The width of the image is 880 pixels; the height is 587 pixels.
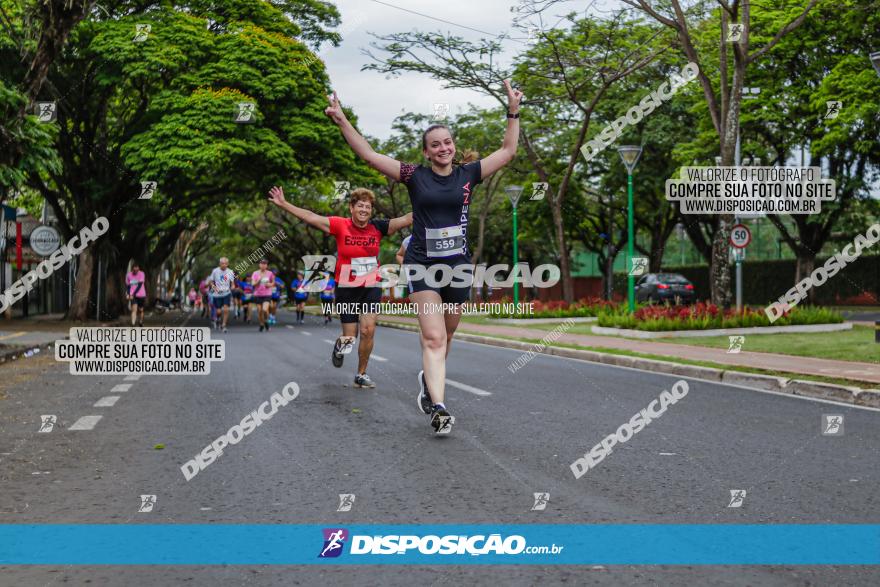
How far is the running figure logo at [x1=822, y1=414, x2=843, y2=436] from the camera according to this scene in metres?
7.16

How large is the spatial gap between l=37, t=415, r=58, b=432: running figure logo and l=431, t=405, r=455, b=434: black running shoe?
3.22 metres

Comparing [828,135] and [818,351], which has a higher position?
[828,135]

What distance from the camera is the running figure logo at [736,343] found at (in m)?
14.9

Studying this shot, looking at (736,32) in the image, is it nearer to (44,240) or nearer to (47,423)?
(47,423)

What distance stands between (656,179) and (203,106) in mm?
20047

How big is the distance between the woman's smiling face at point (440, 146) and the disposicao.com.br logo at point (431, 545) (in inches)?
121

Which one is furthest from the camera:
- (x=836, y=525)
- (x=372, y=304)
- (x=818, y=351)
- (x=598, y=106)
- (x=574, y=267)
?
(x=574, y=267)

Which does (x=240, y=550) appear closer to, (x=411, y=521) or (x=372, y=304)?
(x=411, y=521)

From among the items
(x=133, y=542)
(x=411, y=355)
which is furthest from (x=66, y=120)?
(x=133, y=542)

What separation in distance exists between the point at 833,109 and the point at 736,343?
16.0 metres

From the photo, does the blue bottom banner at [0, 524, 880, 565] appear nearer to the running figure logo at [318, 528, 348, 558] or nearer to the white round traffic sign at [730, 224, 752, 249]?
the running figure logo at [318, 528, 348, 558]

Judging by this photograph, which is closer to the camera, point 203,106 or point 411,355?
point 411,355

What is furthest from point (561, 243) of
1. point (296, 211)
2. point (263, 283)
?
point (296, 211)

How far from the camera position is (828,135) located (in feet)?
95.1
